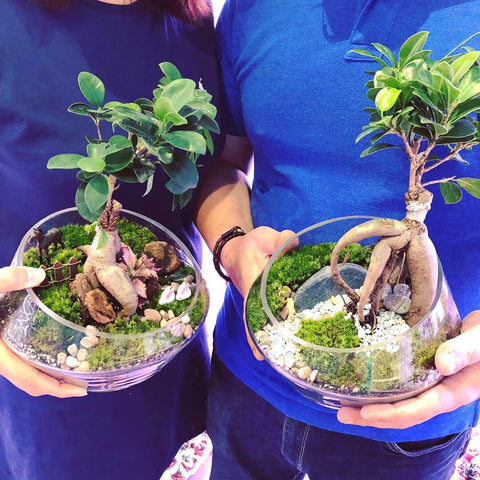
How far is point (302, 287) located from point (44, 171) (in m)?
0.49

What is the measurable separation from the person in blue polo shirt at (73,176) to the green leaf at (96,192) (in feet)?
1.02

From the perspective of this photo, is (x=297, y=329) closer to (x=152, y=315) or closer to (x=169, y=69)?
(x=152, y=315)

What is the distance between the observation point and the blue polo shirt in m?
0.85

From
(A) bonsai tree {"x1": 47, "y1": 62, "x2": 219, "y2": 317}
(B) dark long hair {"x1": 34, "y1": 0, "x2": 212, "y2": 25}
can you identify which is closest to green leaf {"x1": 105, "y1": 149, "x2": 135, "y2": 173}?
(A) bonsai tree {"x1": 47, "y1": 62, "x2": 219, "y2": 317}

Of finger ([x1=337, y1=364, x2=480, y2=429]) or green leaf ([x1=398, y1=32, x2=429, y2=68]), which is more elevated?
green leaf ([x1=398, y1=32, x2=429, y2=68])

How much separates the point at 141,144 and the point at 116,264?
0.21 metres

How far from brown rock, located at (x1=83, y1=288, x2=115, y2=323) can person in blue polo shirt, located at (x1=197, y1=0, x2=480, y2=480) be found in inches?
9.5

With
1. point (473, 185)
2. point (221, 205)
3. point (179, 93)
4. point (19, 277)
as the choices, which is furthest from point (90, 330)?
point (473, 185)

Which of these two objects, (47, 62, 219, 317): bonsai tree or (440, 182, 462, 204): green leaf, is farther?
(440, 182, 462, 204): green leaf

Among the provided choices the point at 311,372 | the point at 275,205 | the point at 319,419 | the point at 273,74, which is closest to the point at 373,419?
the point at 311,372

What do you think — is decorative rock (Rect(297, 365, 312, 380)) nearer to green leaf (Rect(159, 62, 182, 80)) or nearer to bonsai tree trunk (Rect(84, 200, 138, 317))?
bonsai tree trunk (Rect(84, 200, 138, 317))

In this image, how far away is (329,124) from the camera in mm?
901

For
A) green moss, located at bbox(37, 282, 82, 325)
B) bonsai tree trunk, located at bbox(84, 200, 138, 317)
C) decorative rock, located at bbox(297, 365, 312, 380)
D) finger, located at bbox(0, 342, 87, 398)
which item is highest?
bonsai tree trunk, located at bbox(84, 200, 138, 317)

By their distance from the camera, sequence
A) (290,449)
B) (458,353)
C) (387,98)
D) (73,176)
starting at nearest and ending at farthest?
(387,98) < (458,353) < (73,176) < (290,449)
